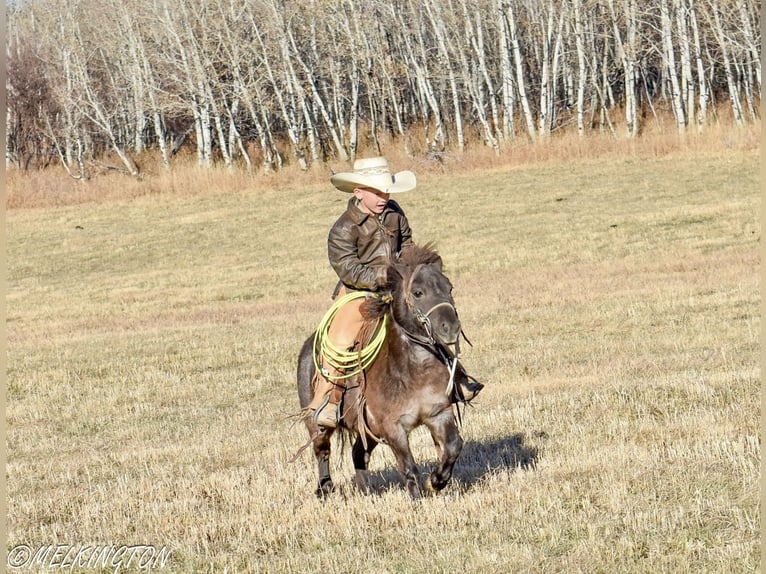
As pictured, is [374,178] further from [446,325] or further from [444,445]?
[444,445]

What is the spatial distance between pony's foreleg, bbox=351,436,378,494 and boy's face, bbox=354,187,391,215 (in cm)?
160

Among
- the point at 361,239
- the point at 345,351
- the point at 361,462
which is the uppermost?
the point at 361,239

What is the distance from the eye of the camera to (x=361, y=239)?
798 cm

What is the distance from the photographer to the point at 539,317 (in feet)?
61.3

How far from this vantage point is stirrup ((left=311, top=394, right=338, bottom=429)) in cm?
807

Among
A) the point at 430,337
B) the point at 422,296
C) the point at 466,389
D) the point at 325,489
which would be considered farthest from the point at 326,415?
the point at 422,296

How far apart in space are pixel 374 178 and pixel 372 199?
0.16 meters

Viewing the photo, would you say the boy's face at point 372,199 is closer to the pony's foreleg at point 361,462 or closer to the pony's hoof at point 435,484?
the pony's foreleg at point 361,462

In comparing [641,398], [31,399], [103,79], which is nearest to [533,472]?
[641,398]

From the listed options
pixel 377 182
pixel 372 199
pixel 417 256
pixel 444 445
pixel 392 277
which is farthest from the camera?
pixel 372 199

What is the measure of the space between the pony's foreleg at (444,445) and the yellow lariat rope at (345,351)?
0.67 m

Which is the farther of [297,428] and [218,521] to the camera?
[297,428]

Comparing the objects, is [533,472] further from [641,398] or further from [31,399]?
[31,399]

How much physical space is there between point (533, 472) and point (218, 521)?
2.14 meters
